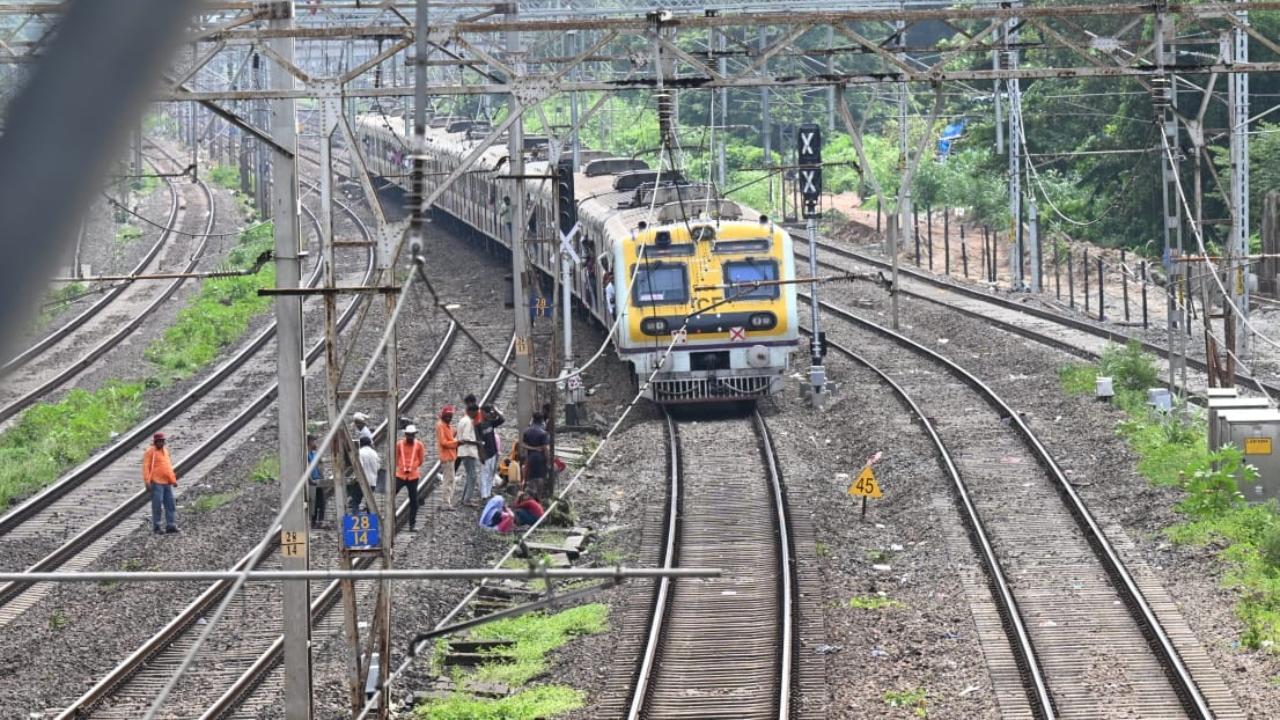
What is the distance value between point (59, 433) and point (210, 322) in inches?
362

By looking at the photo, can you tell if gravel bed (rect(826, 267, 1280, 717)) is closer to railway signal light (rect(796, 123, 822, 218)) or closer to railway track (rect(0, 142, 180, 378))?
railway signal light (rect(796, 123, 822, 218))

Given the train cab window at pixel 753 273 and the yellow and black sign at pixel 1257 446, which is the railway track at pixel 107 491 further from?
the yellow and black sign at pixel 1257 446

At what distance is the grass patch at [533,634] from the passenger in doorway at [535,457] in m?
3.78

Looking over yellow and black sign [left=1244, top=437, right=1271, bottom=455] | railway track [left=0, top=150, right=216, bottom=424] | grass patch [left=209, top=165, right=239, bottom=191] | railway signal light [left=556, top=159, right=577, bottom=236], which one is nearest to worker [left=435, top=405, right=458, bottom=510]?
railway signal light [left=556, top=159, right=577, bottom=236]

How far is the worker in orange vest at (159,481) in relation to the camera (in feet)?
55.7

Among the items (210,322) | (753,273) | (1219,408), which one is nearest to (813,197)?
(753,273)

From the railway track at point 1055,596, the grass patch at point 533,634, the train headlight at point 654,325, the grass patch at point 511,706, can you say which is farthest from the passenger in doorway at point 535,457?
the grass patch at point 511,706

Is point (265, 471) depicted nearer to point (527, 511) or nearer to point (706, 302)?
point (527, 511)

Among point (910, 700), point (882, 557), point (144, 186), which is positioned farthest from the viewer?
point (144, 186)

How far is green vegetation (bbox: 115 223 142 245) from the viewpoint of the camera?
46.6 metres

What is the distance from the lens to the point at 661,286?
22.6 metres

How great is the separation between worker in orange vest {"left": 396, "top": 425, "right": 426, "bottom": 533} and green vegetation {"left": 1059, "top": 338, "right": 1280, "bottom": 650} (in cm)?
735

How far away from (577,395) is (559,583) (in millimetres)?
7803

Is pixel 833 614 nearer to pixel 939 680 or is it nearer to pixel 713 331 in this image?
pixel 939 680
